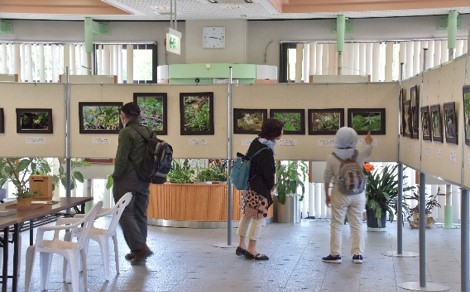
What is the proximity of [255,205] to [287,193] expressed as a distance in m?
3.51

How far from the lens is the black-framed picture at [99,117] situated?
27.3 feet

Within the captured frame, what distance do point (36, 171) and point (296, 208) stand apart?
142 inches

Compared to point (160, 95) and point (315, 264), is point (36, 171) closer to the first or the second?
point (160, 95)

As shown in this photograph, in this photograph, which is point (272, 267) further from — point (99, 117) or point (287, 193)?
point (287, 193)

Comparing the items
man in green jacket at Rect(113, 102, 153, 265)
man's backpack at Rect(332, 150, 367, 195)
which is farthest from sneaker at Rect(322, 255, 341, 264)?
man in green jacket at Rect(113, 102, 153, 265)

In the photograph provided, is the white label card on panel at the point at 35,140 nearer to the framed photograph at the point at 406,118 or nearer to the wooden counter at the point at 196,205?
the wooden counter at the point at 196,205

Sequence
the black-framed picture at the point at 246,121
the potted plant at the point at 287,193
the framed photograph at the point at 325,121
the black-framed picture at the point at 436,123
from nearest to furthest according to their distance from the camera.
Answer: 1. the black-framed picture at the point at 436,123
2. the framed photograph at the point at 325,121
3. the black-framed picture at the point at 246,121
4. the potted plant at the point at 287,193

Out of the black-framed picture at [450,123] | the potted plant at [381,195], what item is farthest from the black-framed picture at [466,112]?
the potted plant at [381,195]

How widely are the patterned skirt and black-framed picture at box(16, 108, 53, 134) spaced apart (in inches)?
87.0

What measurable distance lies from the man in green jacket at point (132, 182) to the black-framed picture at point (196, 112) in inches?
32.0

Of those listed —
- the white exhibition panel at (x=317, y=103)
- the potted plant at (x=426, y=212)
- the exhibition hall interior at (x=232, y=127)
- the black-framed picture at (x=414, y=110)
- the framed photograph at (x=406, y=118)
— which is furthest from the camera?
the potted plant at (x=426, y=212)

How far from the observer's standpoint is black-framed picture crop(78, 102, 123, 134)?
8.31 metres

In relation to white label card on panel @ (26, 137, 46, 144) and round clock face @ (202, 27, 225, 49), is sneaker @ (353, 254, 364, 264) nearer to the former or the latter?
white label card on panel @ (26, 137, 46, 144)

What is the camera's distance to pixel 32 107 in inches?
325
